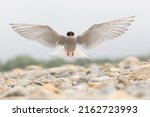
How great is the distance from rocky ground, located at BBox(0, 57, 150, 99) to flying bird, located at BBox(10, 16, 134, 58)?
11.9 inches

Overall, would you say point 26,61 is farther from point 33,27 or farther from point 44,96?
point 44,96

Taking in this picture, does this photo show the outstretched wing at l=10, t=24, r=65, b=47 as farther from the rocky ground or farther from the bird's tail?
the rocky ground

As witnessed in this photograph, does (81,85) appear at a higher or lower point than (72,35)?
lower

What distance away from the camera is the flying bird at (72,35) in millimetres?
8203

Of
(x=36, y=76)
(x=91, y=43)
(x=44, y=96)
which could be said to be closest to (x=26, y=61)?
(x=36, y=76)

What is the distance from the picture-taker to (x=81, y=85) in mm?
8117

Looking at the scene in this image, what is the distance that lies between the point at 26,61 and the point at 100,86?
7.06 metres

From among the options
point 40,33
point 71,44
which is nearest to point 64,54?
point 71,44

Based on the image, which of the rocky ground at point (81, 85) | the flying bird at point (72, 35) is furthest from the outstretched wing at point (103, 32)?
the rocky ground at point (81, 85)

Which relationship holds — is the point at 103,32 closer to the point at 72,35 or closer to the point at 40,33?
the point at 72,35

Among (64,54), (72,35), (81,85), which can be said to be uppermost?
(72,35)

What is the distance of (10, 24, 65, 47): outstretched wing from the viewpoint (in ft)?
27.0

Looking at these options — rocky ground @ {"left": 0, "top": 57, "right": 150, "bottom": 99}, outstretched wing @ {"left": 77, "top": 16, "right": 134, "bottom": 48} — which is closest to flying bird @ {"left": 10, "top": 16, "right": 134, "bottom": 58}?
outstretched wing @ {"left": 77, "top": 16, "right": 134, "bottom": 48}

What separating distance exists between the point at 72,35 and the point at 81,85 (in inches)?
20.8
